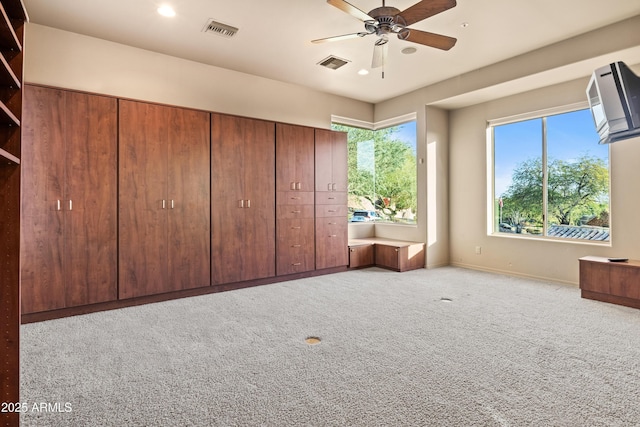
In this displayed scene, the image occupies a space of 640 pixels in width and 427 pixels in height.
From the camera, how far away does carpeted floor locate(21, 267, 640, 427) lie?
183cm

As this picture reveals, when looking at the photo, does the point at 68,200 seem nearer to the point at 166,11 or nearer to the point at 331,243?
the point at 166,11

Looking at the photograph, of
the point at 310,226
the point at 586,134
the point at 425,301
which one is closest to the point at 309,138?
the point at 310,226

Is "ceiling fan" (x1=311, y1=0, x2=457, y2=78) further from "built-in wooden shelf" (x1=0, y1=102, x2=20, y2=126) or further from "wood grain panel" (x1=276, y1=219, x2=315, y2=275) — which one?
"wood grain panel" (x1=276, y1=219, x2=315, y2=275)

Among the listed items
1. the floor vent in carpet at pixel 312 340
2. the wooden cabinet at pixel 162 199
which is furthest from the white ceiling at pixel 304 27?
the floor vent in carpet at pixel 312 340

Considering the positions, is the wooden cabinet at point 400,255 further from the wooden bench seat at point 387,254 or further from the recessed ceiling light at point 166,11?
the recessed ceiling light at point 166,11

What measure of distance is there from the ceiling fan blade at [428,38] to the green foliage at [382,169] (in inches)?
118

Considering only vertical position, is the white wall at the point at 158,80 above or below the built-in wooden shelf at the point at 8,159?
above

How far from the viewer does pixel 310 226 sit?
204 inches

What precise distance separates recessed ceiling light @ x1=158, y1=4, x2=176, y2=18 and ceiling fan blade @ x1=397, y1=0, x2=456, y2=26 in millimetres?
2184

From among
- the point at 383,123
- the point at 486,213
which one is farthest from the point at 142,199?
the point at 486,213

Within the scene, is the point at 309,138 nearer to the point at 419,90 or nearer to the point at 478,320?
the point at 419,90

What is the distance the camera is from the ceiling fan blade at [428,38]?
3020 millimetres

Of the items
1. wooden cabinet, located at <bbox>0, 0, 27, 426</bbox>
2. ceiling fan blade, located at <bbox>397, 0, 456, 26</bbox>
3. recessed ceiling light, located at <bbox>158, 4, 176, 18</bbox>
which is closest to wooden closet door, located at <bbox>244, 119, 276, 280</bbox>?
recessed ceiling light, located at <bbox>158, 4, 176, 18</bbox>

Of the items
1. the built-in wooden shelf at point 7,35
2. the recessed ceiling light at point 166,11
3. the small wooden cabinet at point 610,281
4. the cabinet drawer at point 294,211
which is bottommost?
the small wooden cabinet at point 610,281
